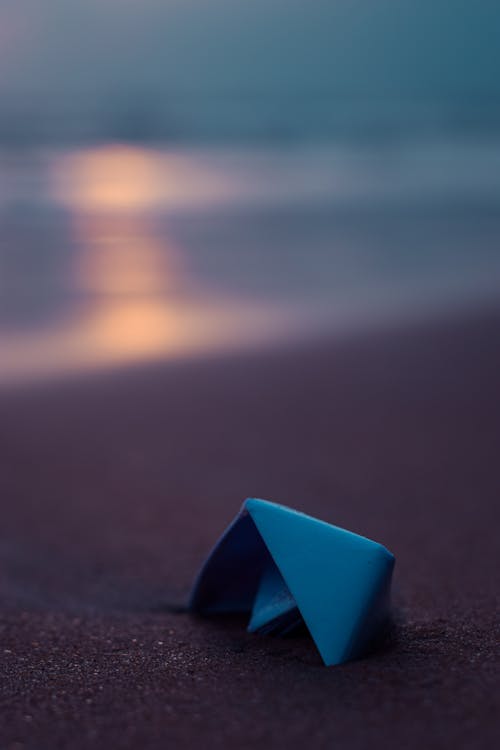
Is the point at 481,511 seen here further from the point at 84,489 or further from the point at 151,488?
the point at 84,489

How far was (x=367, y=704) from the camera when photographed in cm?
136

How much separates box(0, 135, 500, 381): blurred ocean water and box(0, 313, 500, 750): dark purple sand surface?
70 centimetres

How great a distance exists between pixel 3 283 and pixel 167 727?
5.95m

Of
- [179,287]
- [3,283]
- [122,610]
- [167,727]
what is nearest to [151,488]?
[122,610]

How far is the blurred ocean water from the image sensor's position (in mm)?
5695

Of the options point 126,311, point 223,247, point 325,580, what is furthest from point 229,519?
point 223,247

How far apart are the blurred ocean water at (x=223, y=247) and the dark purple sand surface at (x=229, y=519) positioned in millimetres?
705

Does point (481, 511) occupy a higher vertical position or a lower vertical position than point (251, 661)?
higher

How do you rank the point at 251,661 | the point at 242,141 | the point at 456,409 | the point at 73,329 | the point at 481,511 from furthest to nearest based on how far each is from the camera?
the point at 242,141 < the point at 73,329 < the point at 456,409 < the point at 481,511 < the point at 251,661

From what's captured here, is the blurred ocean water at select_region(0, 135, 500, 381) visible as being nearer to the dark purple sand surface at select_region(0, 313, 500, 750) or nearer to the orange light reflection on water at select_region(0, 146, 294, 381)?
the orange light reflection on water at select_region(0, 146, 294, 381)

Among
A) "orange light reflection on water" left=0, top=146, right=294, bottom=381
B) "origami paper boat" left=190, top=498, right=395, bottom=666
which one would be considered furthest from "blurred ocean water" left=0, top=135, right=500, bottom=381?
"origami paper boat" left=190, top=498, right=395, bottom=666

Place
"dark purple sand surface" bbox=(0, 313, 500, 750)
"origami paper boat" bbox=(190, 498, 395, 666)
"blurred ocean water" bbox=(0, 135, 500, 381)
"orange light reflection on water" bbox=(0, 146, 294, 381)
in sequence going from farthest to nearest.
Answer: "blurred ocean water" bbox=(0, 135, 500, 381) → "orange light reflection on water" bbox=(0, 146, 294, 381) → "origami paper boat" bbox=(190, 498, 395, 666) → "dark purple sand surface" bbox=(0, 313, 500, 750)

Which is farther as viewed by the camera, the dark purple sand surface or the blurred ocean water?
the blurred ocean water

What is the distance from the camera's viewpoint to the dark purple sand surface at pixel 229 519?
137 centimetres
